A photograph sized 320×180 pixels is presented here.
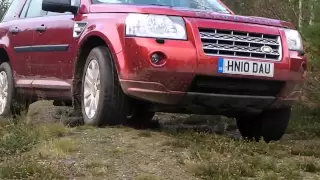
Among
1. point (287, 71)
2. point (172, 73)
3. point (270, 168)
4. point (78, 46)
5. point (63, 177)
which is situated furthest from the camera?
point (78, 46)

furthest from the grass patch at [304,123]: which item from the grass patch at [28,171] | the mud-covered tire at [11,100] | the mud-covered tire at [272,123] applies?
the grass patch at [28,171]

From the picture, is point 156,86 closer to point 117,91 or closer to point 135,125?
point 117,91

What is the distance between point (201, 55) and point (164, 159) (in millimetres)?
1078

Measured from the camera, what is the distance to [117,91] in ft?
17.4

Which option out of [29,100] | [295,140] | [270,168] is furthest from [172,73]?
[29,100]

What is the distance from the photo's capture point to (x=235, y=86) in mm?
5109

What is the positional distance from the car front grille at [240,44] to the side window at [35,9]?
9.01 ft

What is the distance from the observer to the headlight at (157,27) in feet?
16.2

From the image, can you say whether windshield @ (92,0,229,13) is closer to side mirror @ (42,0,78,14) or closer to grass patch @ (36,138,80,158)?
side mirror @ (42,0,78,14)

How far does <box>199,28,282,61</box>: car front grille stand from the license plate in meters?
0.08

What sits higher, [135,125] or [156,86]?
[156,86]

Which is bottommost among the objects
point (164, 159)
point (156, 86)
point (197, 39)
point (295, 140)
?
point (295, 140)

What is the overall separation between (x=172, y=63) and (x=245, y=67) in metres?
0.65

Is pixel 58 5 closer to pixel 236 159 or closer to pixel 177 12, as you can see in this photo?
pixel 177 12
